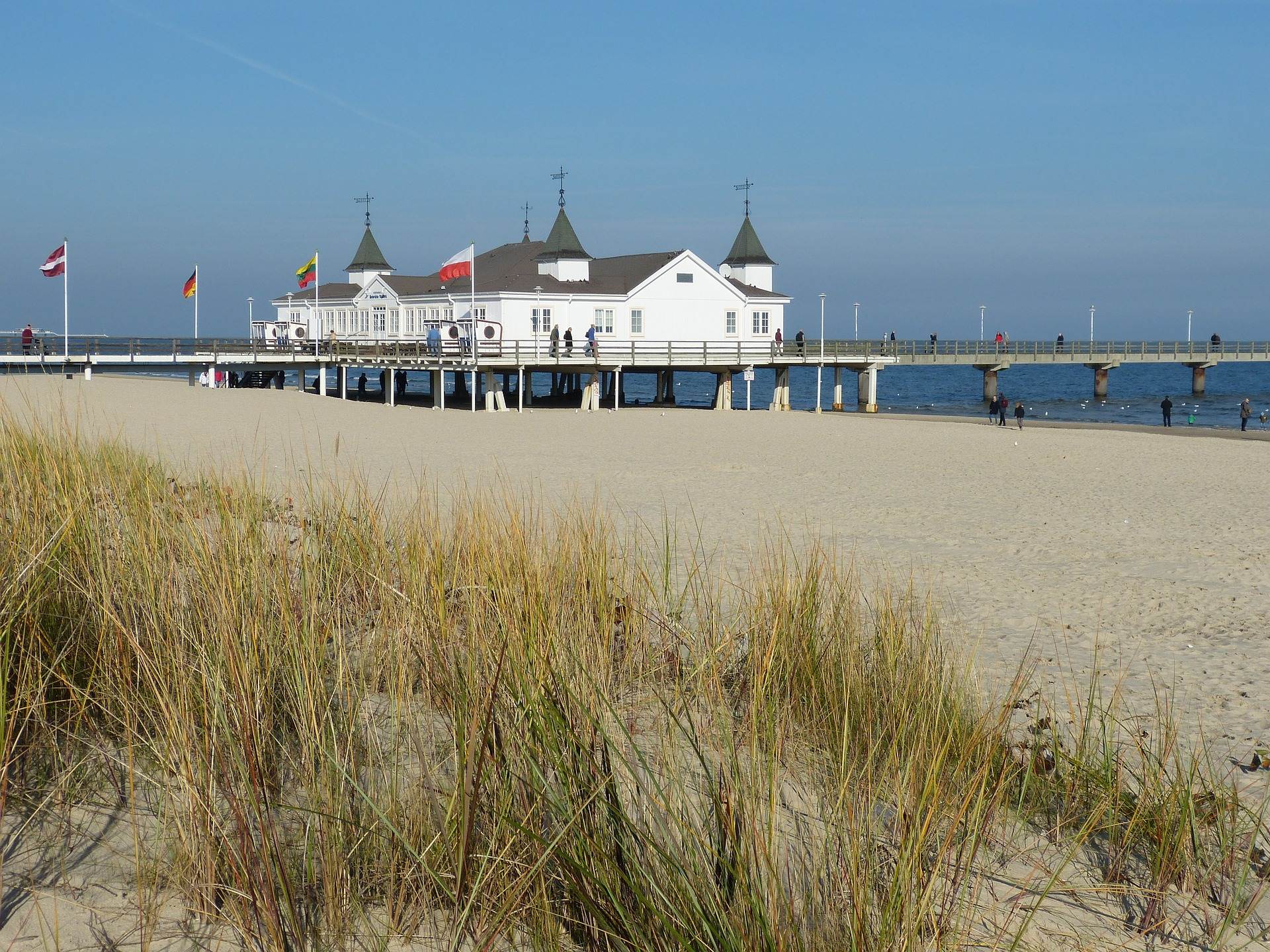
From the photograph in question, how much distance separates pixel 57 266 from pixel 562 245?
725 inches

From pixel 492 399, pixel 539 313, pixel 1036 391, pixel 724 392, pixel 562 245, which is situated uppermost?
pixel 562 245

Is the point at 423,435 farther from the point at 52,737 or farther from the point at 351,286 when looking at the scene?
the point at 351,286

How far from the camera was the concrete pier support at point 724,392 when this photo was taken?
44.2m

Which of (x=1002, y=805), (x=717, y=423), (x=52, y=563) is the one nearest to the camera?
(x=1002, y=805)

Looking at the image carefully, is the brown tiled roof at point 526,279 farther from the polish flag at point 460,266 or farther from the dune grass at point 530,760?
the dune grass at point 530,760

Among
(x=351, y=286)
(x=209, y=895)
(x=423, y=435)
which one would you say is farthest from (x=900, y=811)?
(x=351, y=286)

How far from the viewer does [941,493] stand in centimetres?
1806

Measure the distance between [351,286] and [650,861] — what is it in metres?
54.9

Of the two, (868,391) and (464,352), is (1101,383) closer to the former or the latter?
(868,391)

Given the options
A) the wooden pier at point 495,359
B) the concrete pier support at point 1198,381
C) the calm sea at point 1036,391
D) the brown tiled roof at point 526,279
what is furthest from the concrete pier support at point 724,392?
the concrete pier support at point 1198,381

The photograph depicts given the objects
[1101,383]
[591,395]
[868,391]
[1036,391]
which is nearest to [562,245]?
[591,395]

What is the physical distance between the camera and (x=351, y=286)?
182 feet

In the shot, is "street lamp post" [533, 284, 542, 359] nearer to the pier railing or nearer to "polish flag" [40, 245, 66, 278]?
the pier railing

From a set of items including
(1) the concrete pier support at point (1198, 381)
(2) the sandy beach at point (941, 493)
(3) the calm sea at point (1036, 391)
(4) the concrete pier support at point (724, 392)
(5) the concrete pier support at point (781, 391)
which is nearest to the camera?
(2) the sandy beach at point (941, 493)
